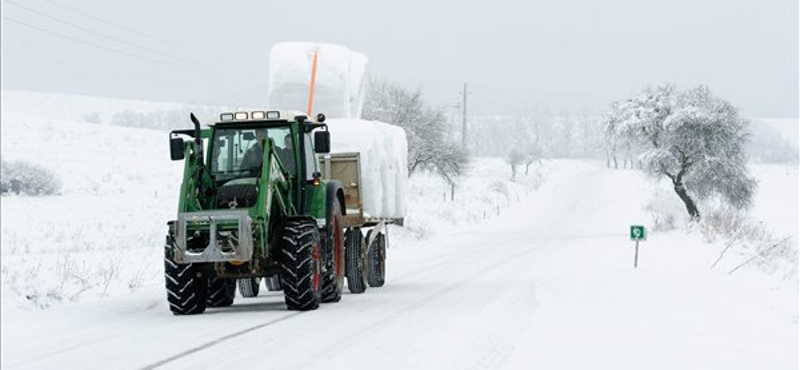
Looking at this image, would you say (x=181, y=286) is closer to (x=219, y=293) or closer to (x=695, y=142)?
(x=219, y=293)

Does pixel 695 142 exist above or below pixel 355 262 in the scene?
above

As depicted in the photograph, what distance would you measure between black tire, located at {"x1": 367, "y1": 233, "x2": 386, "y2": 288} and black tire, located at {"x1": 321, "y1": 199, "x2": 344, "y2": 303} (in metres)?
2.52

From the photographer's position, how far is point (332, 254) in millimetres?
14672

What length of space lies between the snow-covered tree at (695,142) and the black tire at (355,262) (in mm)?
33732

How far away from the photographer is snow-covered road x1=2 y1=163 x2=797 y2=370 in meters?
8.78

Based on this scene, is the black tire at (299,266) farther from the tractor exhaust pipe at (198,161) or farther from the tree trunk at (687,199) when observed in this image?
the tree trunk at (687,199)

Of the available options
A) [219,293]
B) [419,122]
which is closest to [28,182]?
[419,122]

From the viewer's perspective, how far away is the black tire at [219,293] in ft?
47.4

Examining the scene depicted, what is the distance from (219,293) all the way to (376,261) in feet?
14.9

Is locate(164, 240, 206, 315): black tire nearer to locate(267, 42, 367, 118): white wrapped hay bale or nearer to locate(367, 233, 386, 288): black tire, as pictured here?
locate(367, 233, 386, 288): black tire

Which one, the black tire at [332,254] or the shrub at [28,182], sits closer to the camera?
the black tire at [332,254]

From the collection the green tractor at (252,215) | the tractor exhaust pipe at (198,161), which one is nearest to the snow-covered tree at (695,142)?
the green tractor at (252,215)

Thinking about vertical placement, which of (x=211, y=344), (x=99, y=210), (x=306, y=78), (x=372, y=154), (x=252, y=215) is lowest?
(x=99, y=210)

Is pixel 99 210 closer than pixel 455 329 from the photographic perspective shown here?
No
